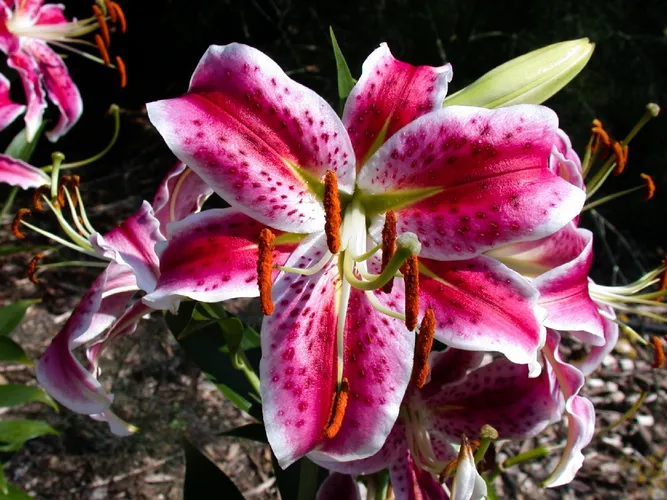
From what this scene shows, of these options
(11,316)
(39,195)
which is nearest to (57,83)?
(11,316)

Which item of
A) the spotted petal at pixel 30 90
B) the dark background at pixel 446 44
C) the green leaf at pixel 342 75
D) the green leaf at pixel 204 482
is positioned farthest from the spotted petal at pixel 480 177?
the dark background at pixel 446 44

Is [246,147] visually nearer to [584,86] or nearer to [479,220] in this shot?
[479,220]

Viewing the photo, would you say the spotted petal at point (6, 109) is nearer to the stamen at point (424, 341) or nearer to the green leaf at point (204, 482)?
the green leaf at point (204, 482)

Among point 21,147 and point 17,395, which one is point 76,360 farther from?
point 21,147

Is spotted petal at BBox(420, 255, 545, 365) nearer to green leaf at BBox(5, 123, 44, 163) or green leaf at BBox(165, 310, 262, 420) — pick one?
green leaf at BBox(165, 310, 262, 420)

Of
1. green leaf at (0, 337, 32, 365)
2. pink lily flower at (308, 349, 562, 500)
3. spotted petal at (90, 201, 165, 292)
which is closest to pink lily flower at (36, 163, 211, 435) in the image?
spotted petal at (90, 201, 165, 292)

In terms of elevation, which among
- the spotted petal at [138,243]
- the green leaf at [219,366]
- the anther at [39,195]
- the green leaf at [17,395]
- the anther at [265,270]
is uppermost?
the anther at [265,270]
